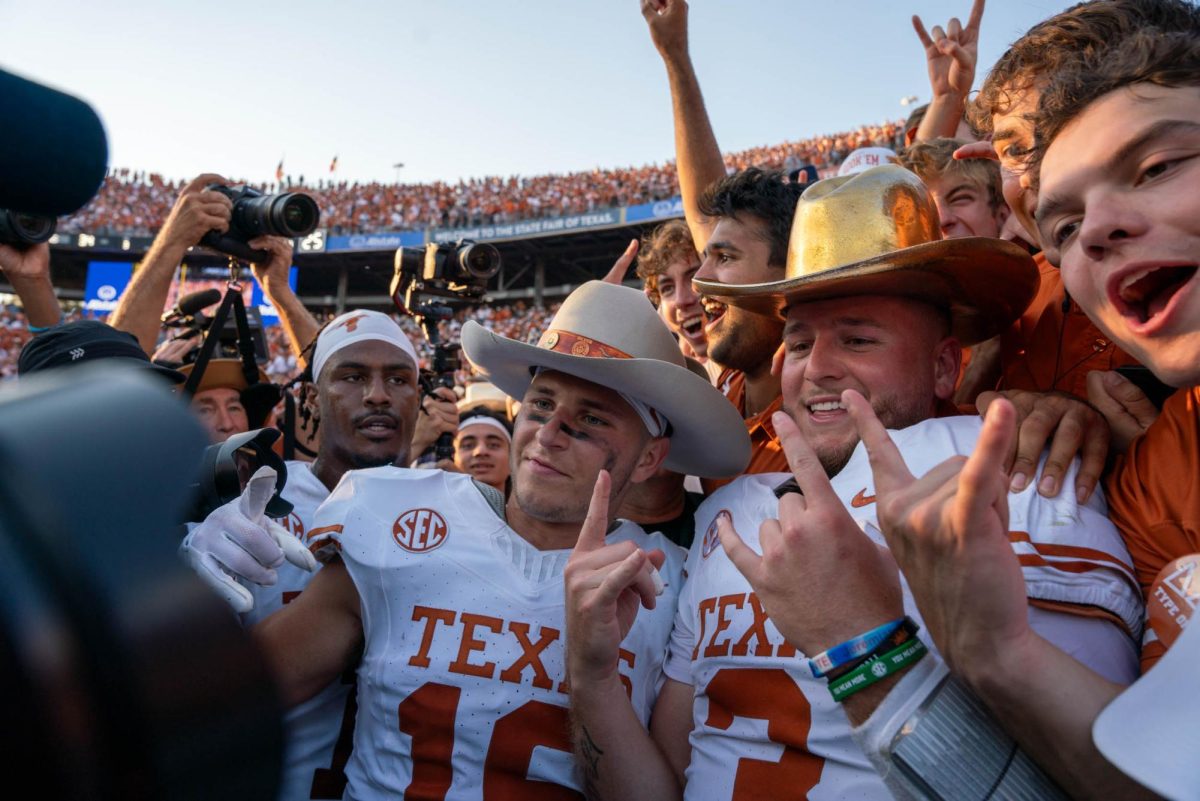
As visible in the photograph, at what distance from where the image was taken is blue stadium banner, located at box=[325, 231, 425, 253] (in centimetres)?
3133

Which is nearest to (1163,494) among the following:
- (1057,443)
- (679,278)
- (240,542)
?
(1057,443)

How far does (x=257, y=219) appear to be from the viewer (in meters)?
3.42

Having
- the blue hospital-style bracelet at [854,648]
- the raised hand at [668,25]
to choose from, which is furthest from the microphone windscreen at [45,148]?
the raised hand at [668,25]

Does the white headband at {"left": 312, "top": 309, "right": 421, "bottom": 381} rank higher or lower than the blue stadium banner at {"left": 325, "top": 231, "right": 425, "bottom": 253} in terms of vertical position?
lower

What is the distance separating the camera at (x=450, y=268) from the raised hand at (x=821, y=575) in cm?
313

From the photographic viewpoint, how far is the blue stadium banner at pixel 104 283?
102ft

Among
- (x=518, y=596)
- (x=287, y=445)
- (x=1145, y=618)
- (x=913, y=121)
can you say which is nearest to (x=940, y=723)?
(x=1145, y=618)

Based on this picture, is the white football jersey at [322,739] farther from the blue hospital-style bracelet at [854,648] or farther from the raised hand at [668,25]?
the raised hand at [668,25]

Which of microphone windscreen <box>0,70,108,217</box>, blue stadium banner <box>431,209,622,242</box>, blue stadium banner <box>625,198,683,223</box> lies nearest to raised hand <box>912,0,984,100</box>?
microphone windscreen <box>0,70,108,217</box>

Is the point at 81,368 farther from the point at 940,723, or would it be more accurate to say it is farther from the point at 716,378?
the point at 716,378

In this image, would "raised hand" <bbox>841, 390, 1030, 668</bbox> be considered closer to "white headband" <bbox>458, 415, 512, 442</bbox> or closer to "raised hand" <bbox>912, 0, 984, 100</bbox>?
"raised hand" <bbox>912, 0, 984, 100</bbox>

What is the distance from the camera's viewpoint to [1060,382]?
2.31 meters

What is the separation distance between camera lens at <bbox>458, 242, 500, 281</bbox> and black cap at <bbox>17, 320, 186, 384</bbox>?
2.02 meters

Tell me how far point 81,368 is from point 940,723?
1.20m
